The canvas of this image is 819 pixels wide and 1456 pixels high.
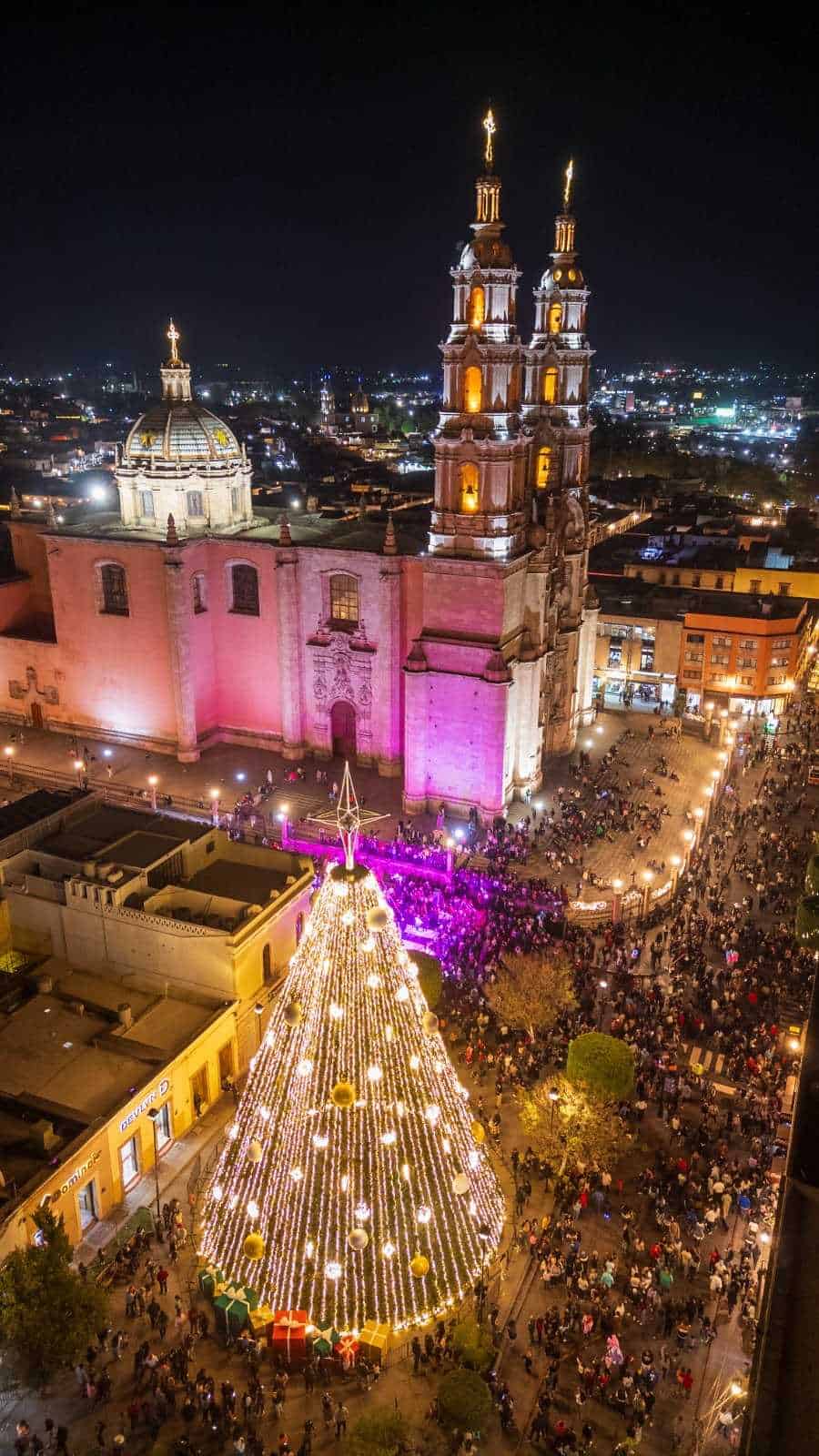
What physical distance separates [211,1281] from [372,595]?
26.1m

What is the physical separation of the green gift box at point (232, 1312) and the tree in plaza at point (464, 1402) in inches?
148

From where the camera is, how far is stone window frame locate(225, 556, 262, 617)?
43247 mm

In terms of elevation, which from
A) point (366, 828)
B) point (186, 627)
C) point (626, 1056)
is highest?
point (186, 627)

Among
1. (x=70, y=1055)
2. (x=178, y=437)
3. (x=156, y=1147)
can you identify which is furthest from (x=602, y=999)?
(x=178, y=437)

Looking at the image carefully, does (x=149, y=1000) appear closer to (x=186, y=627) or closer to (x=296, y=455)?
(x=186, y=627)

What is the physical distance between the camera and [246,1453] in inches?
659

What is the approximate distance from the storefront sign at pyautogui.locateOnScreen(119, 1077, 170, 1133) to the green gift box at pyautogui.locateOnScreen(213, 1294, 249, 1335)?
4144 millimetres

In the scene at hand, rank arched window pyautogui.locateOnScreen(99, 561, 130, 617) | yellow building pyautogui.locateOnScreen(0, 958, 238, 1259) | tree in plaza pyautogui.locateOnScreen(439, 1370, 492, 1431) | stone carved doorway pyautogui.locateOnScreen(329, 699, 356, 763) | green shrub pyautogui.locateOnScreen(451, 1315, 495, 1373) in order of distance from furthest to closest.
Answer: arched window pyautogui.locateOnScreen(99, 561, 130, 617) < stone carved doorway pyautogui.locateOnScreen(329, 699, 356, 763) < yellow building pyautogui.locateOnScreen(0, 958, 238, 1259) < green shrub pyautogui.locateOnScreen(451, 1315, 495, 1373) < tree in plaza pyautogui.locateOnScreen(439, 1370, 492, 1431)

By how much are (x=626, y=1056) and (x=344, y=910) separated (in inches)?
340

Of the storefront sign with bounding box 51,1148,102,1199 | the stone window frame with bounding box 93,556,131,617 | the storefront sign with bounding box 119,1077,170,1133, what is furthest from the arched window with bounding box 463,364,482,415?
the storefront sign with bounding box 51,1148,102,1199

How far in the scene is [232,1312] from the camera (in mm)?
18594

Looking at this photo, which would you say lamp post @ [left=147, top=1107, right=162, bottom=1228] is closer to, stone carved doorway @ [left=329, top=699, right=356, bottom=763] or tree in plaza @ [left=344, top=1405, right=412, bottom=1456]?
tree in plaza @ [left=344, top=1405, right=412, bottom=1456]

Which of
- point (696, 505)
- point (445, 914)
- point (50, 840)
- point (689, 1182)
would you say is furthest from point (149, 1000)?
point (696, 505)

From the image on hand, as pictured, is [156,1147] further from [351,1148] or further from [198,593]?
[198,593]
